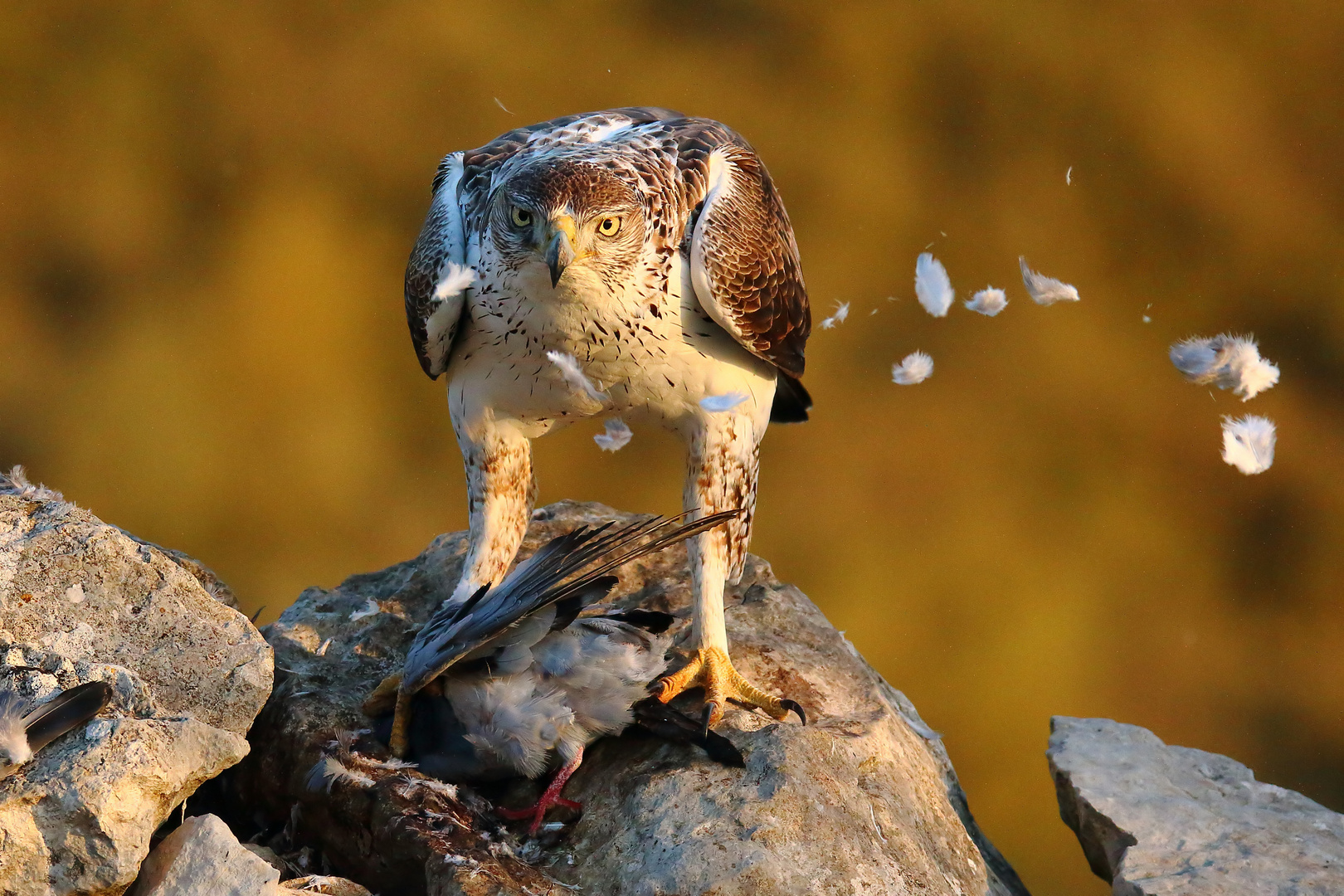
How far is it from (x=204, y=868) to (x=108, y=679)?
1.29 ft

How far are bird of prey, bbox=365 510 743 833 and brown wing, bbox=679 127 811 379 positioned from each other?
592mm

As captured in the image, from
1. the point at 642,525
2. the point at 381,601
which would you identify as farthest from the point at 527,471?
the point at 642,525

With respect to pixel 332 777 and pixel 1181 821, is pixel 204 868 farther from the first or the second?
pixel 1181 821

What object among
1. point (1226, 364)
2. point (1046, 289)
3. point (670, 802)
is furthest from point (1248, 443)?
point (670, 802)

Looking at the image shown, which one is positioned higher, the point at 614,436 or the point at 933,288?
the point at 933,288

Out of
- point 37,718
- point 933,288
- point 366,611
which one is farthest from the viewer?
point 933,288

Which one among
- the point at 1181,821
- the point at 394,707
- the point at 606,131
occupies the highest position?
the point at 606,131

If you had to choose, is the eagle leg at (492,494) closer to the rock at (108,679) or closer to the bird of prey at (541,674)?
the bird of prey at (541,674)

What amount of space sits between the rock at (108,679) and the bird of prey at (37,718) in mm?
24

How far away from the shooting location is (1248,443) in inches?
121

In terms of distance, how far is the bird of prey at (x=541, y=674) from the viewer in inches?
95.0

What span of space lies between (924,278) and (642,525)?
5.34ft

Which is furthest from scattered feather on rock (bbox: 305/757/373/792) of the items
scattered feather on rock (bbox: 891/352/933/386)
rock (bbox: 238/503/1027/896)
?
scattered feather on rock (bbox: 891/352/933/386)

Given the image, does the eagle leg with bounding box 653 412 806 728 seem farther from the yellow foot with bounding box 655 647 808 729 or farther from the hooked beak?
the hooked beak
